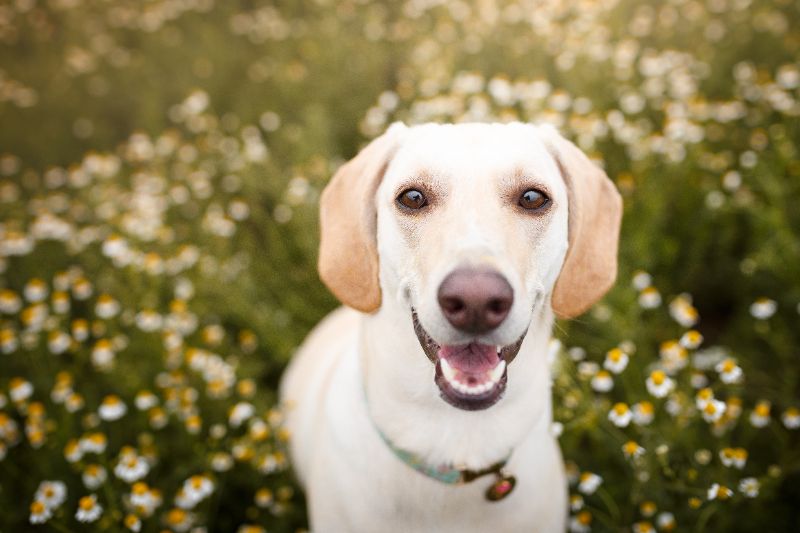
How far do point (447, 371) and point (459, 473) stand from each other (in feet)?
1.33

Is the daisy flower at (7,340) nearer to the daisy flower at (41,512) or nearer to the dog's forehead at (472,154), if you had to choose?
the daisy flower at (41,512)

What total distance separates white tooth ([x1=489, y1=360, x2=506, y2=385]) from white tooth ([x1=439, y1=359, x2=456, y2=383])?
0.35 ft

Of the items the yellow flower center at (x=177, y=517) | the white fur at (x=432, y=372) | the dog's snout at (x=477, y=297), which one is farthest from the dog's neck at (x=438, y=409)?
the yellow flower center at (x=177, y=517)

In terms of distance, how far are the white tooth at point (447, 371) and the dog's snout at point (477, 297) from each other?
243 mm

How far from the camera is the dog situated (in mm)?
1771

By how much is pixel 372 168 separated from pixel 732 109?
2.96 metres

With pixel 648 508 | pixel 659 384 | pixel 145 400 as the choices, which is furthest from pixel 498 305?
pixel 145 400

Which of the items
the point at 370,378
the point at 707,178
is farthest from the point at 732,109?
the point at 370,378

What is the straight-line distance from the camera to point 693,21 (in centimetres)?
491

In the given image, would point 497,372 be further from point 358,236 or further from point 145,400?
point 145,400

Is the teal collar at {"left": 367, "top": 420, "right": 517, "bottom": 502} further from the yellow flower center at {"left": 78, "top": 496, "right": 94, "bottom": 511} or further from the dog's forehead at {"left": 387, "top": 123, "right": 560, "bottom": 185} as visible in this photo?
the yellow flower center at {"left": 78, "top": 496, "right": 94, "bottom": 511}

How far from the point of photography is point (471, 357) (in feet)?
5.86

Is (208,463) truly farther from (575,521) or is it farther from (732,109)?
(732,109)

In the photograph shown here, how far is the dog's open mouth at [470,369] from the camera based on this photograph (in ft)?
5.60
